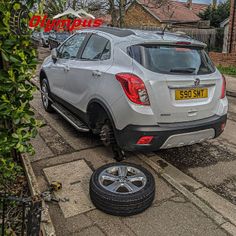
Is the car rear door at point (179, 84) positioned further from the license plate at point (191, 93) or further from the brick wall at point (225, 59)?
the brick wall at point (225, 59)

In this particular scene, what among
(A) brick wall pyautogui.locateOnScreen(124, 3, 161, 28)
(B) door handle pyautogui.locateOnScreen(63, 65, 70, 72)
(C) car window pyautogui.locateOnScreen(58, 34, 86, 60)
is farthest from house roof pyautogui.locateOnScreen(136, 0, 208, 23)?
(B) door handle pyautogui.locateOnScreen(63, 65, 70, 72)

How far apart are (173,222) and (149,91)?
1381mm

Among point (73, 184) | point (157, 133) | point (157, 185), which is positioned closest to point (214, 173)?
point (157, 185)

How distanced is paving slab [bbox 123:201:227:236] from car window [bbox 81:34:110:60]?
2.09 meters

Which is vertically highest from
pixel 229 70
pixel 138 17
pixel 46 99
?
pixel 138 17

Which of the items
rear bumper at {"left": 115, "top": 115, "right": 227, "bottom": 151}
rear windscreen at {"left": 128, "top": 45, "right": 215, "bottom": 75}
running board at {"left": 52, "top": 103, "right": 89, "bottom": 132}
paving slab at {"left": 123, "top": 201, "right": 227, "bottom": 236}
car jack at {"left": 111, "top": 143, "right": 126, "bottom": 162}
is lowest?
paving slab at {"left": 123, "top": 201, "right": 227, "bottom": 236}

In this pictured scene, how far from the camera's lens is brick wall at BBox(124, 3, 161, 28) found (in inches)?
1220

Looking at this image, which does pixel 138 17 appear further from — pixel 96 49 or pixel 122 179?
pixel 122 179

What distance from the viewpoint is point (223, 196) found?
3.23m

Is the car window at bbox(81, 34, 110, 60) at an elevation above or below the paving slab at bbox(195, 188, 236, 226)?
above

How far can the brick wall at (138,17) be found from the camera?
31000 millimetres

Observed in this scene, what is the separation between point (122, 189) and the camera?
2980mm

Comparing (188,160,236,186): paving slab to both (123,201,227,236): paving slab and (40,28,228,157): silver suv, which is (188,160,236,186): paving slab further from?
(123,201,227,236): paving slab

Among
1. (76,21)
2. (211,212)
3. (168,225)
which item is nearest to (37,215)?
(168,225)
